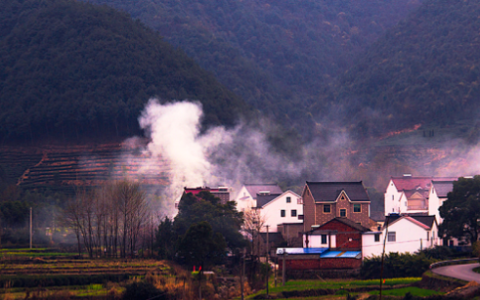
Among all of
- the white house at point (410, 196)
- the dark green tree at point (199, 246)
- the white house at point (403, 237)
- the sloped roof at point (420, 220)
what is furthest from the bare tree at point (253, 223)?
the white house at point (410, 196)

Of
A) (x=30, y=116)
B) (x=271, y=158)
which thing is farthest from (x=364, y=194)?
(x=30, y=116)

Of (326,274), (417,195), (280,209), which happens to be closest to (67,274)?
(326,274)

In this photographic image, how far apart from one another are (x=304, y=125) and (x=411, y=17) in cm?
4281

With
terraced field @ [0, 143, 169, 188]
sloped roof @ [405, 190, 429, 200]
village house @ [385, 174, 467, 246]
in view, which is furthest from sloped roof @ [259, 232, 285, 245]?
terraced field @ [0, 143, 169, 188]

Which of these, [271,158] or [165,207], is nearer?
[165,207]

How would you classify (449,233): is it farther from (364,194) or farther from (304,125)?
(304,125)

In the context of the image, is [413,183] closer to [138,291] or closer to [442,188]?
[442,188]

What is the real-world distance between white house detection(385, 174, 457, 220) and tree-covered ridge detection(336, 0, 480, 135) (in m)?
68.8

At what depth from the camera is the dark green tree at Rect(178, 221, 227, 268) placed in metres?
52.7

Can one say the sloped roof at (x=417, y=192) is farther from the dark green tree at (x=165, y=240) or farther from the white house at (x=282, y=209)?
the dark green tree at (x=165, y=240)

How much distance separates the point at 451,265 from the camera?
5156 centimetres

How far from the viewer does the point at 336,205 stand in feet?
225

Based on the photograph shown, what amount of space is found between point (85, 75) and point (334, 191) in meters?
73.3

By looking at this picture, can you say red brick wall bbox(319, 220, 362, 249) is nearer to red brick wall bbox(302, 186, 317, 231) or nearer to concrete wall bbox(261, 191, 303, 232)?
red brick wall bbox(302, 186, 317, 231)
